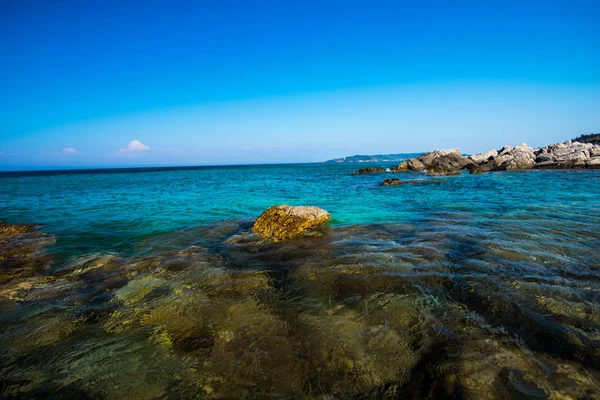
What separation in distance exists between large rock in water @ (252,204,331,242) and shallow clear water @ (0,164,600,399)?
82 cm

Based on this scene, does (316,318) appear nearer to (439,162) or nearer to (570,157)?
(570,157)

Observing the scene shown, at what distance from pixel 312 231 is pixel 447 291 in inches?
209

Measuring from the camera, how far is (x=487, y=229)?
8.69m

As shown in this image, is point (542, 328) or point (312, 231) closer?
point (542, 328)

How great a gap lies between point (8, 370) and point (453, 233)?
9652 millimetres

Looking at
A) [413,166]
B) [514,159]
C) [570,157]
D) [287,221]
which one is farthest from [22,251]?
[570,157]

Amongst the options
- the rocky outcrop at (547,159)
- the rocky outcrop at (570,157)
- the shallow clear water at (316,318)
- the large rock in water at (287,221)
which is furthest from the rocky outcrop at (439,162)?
the shallow clear water at (316,318)

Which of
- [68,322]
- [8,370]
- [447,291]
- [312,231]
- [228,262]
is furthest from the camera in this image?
[312,231]

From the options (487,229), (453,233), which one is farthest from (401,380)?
(487,229)

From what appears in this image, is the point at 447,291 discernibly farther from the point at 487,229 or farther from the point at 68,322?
the point at 68,322

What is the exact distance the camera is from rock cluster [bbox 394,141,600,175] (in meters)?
36.2

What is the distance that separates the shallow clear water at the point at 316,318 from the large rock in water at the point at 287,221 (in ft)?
2.69

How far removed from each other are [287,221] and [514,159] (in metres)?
44.4

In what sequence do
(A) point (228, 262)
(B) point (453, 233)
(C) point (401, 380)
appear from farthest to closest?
1. (B) point (453, 233)
2. (A) point (228, 262)
3. (C) point (401, 380)
